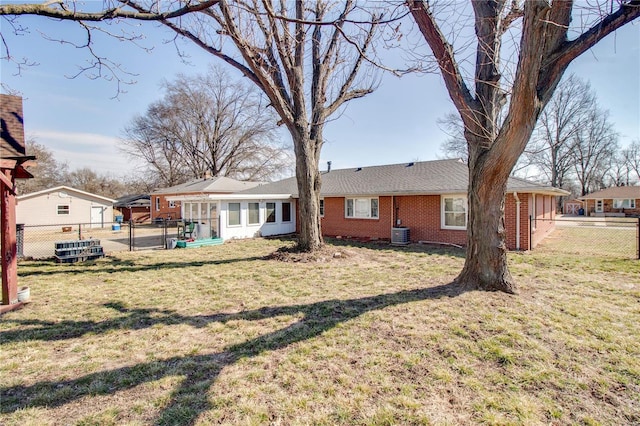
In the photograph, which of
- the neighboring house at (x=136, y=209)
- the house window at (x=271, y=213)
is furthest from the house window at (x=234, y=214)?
the neighboring house at (x=136, y=209)

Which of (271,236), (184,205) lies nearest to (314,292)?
(271,236)

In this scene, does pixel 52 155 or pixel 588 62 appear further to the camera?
pixel 52 155

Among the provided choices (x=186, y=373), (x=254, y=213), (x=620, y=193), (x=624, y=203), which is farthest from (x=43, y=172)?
(x=624, y=203)

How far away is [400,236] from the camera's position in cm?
1277

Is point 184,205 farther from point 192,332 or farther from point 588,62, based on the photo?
point 588,62

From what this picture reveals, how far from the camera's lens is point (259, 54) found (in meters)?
8.20

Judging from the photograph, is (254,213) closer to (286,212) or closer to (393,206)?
(286,212)

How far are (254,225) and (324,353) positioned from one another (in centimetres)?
1263

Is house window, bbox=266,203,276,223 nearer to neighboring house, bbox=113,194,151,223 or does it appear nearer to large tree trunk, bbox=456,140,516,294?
large tree trunk, bbox=456,140,516,294

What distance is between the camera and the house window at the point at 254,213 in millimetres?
15484

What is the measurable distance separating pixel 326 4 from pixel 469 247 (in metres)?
7.37

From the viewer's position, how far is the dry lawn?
101 inches

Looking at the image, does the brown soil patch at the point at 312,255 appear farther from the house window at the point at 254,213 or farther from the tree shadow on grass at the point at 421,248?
the house window at the point at 254,213

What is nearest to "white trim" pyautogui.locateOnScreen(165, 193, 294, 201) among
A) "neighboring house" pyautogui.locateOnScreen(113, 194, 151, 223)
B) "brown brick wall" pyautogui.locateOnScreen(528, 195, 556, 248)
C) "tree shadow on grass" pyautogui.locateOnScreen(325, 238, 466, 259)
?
"tree shadow on grass" pyautogui.locateOnScreen(325, 238, 466, 259)
